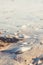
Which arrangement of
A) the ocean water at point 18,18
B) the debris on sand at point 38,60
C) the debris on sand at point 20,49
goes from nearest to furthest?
1. the debris on sand at point 38,60
2. the debris on sand at point 20,49
3. the ocean water at point 18,18

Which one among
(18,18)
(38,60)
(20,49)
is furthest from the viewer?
(18,18)

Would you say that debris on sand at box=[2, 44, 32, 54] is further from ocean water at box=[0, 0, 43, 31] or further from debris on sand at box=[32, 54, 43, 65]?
ocean water at box=[0, 0, 43, 31]

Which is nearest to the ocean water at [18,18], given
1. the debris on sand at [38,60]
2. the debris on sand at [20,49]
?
the debris on sand at [20,49]

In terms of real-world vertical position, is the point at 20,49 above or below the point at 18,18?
above

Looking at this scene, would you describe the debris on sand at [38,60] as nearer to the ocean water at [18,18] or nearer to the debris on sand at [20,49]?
the debris on sand at [20,49]

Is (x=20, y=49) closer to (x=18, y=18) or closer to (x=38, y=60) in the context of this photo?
(x=38, y=60)

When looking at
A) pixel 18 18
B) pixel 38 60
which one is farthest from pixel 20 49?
pixel 18 18

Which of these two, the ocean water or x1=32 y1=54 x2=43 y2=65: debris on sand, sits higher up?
x1=32 y1=54 x2=43 y2=65: debris on sand

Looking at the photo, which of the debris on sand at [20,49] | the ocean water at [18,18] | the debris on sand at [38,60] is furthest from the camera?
the ocean water at [18,18]

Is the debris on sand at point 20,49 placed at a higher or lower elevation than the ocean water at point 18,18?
higher

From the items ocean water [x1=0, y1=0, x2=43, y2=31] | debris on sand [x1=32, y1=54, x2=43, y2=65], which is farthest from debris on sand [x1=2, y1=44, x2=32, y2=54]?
ocean water [x1=0, y1=0, x2=43, y2=31]

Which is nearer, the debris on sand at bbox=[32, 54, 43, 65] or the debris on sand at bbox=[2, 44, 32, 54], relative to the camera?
the debris on sand at bbox=[32, 54, 43, 65]

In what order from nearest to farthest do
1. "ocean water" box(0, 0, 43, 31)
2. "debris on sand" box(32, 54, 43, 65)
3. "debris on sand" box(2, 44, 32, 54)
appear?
1. "debris on sand" box(32, 54, 43, 65)
2. "debris on sand" box(2, 44, 32, 54)
3. "ocean water" box(0, 0, 43, 31)
